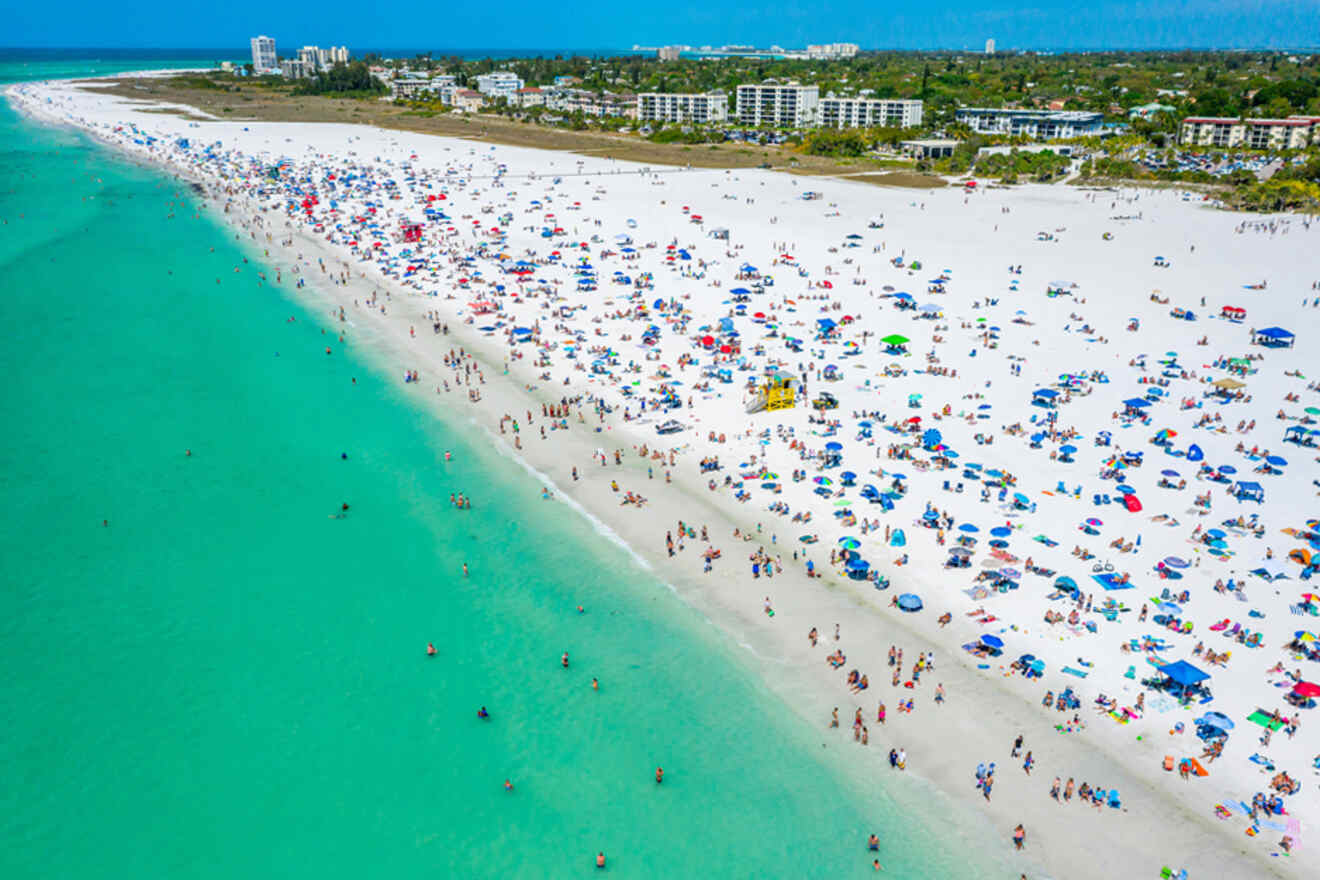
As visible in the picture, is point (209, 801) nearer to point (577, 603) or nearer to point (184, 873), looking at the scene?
point (184, 873)

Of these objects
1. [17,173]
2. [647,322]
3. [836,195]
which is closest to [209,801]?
[647,322]

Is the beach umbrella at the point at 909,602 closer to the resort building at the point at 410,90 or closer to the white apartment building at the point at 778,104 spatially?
the white apartment building at the point at 778,104

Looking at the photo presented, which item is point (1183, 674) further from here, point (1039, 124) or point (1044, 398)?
point (1039, 124)

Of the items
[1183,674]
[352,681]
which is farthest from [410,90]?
[1183,674]

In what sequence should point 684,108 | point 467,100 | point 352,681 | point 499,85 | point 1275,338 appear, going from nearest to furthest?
point 352,681 → point 1275,338 → point 684,108 → point 467,100 → point 499,85

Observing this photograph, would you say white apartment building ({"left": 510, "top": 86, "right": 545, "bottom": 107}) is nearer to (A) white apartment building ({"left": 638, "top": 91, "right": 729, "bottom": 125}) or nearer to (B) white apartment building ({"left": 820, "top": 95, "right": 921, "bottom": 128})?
(A) white apartment building ({"left": 638, "top": 91, "right": 729, "bottom": 125})

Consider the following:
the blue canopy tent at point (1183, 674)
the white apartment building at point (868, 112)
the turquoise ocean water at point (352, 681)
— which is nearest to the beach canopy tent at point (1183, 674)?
the blue canopy tent at point (1183, 674)
